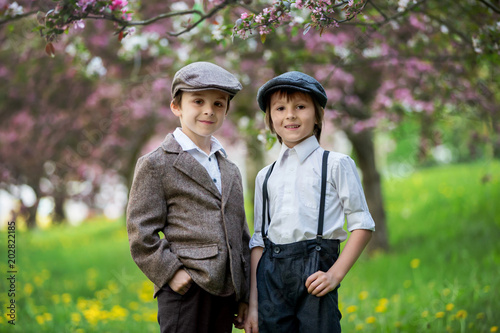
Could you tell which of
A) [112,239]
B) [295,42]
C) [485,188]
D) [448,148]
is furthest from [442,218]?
[448,148]

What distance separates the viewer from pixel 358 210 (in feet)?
6.23

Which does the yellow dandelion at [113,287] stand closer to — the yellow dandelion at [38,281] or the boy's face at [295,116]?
the yellow dandelion at [38,281]

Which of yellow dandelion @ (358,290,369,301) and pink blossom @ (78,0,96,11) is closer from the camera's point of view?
pink blossom @ (78,0,96,11)

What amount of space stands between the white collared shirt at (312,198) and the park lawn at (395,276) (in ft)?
4.14

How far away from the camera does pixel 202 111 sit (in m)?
2.03

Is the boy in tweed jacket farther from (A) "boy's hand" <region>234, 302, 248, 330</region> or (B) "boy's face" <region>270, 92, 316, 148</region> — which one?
(B) "boy's face" <region>270, 92, 316, 148</region>

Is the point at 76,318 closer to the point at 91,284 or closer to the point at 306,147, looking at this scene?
the point at 91,284

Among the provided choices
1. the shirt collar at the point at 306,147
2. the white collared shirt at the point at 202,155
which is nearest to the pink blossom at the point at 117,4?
the white collared shirt at the point at 202,155

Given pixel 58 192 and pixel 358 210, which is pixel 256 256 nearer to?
pixel 358 210

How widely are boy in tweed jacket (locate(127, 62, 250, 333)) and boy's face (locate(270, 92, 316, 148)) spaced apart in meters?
0.21

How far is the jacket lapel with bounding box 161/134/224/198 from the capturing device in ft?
6.58

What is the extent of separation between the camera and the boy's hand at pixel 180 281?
75.4 inches

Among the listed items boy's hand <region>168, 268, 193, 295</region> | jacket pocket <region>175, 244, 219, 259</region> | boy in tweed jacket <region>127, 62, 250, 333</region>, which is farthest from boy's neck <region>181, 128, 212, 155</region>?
boy's hand <region>168, 268, 193, 295</region>

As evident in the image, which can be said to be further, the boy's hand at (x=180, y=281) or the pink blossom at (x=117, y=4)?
the pink blossom at (x=117, y=4)
